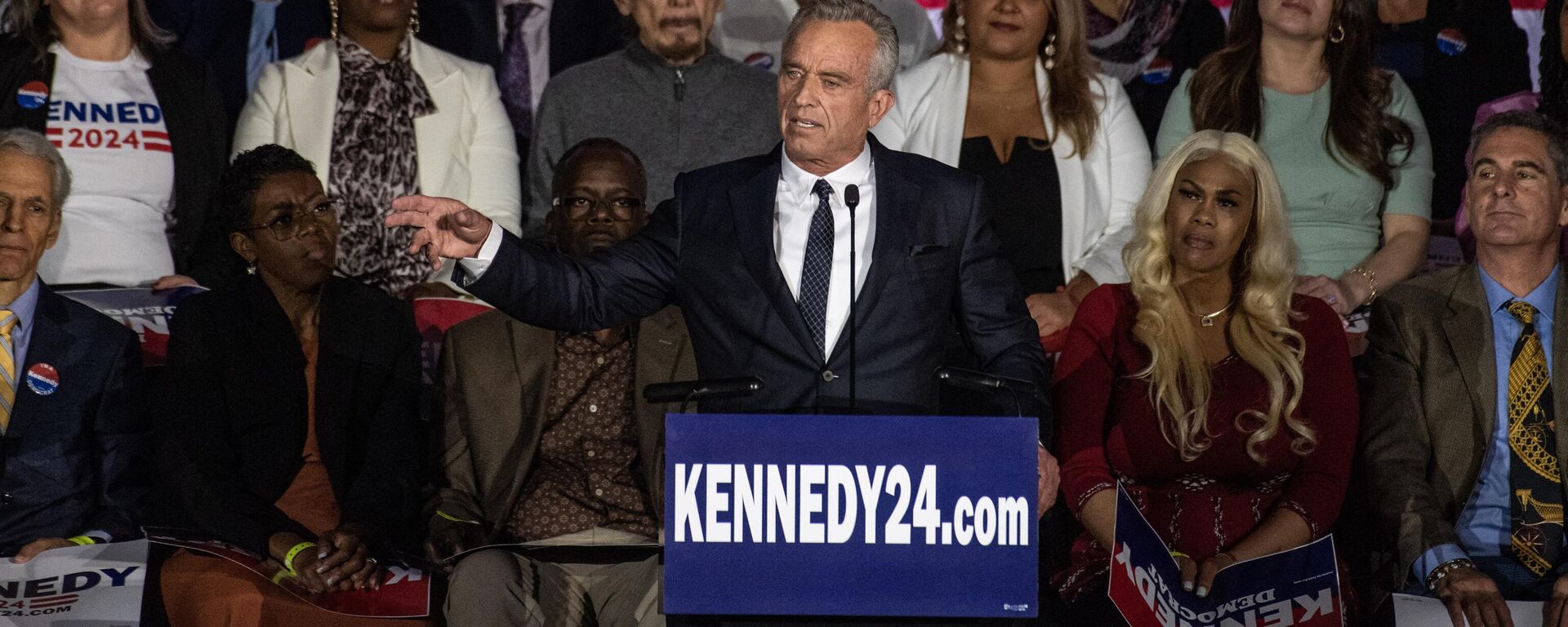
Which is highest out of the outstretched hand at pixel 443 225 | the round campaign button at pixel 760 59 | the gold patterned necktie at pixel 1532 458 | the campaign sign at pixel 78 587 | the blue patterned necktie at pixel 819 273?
the round campaign button at pixel 760 59

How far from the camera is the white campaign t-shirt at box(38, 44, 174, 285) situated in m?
4.56

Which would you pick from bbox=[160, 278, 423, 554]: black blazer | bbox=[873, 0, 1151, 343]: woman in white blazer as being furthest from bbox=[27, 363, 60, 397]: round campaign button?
bbox=[873, 0, 1151, 343]: woman in white blazer

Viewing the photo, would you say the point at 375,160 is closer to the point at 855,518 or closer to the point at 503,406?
the point at 503,406

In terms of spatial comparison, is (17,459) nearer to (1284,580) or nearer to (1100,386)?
(1100,386)

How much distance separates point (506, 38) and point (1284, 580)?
3.07 m

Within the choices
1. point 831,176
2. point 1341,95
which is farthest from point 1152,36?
point 831,176

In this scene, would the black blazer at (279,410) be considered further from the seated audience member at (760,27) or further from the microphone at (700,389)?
the seated audience member at (760,27)

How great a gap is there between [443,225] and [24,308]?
1.62m

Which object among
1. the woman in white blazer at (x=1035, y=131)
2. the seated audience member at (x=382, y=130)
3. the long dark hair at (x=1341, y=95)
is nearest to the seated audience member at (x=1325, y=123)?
the long dark hair at (x=1341, y=95)

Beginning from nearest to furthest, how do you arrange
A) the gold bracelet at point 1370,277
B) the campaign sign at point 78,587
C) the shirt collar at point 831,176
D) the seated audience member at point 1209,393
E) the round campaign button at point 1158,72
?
the shirt collar at point 831,176 < the campaign sign at point 78,587 < the seated audience member at point 1209,393 < the gold bracelet at point 1370,277 < the round campaign button at point 1158,72

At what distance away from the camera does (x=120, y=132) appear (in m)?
4.71

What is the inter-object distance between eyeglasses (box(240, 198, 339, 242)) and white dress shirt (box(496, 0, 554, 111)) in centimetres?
139

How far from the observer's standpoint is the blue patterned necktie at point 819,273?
2904 millimetres

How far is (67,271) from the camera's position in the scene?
454cm
